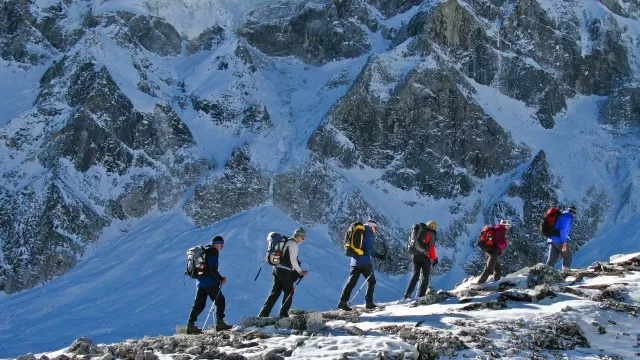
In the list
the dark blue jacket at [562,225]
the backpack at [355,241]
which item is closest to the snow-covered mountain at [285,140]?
the dark blue jacket at [562,225]

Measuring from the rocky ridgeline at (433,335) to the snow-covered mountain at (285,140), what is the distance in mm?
35811

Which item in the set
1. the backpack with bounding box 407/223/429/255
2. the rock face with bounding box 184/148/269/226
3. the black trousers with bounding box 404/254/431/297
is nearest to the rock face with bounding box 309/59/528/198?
Result: the rock face with bounding box 184/148/269/226

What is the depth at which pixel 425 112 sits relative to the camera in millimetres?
75562

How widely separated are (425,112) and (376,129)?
6.11 m

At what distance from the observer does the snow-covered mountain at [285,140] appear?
5756cm

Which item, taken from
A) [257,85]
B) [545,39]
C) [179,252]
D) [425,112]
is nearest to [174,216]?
[179,252]

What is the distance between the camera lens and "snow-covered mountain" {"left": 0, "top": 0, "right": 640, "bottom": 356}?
57.6 metres

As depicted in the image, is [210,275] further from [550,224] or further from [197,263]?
[550,224]

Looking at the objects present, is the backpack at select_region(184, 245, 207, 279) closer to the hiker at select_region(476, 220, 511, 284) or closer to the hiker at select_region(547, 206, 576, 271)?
the hiker at select_region(476, 220, 511, 284)

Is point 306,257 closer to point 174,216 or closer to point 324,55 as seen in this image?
point 174,216

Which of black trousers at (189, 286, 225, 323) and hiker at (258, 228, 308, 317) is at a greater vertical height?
hiker at (258, 228, 308, 317)

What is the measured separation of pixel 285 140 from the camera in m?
72.9

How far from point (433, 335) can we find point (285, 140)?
61.7m

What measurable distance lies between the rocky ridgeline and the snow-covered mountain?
35.8 meters
